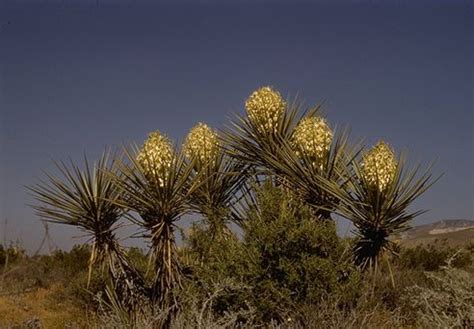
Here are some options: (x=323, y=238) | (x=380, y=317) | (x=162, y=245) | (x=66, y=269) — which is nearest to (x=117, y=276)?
(x=162, y=245)

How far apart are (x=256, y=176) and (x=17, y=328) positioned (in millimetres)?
4493

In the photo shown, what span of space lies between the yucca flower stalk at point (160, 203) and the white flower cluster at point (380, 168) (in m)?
2.74

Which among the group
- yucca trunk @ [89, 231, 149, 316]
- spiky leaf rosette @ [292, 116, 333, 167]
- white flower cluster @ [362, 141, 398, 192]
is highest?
spiky leaf rosette @ [292, 116, 333, 167]

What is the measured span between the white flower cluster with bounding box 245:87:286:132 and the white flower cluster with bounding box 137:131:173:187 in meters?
1.69

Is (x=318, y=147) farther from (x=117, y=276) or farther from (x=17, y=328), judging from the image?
(x=17, y=328)

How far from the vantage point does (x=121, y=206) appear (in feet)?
31.4

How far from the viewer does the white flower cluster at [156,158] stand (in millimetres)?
9586

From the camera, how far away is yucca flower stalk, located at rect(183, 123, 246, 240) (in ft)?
33.6

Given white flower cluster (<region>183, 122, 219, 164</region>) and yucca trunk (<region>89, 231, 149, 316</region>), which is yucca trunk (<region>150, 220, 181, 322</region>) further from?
white flower cluster (<region>183, 122, 219, 164</region>)

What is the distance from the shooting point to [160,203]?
31.0ft

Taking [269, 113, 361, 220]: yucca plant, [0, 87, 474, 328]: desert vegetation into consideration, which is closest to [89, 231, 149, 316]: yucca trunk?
[0, 87, 474, 328]: desert vegetation

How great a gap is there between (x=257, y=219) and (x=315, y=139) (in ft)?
5.53

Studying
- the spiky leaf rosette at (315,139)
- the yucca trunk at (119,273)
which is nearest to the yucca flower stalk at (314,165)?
the spiky leaf rosette at (315,139)

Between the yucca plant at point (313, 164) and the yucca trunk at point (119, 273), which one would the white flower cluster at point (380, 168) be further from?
the yucca trunk at point (119, 273)
